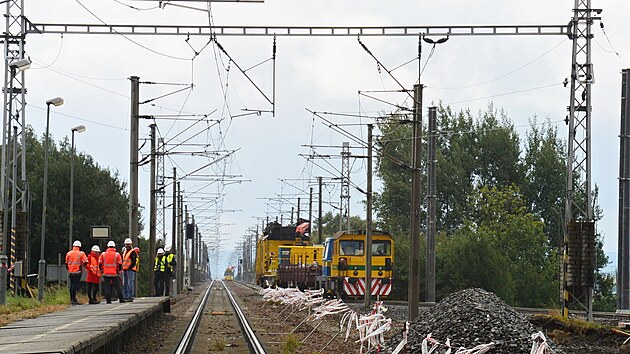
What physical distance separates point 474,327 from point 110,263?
40.7 ft

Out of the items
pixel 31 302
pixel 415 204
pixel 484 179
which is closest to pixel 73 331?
pixel 31 302

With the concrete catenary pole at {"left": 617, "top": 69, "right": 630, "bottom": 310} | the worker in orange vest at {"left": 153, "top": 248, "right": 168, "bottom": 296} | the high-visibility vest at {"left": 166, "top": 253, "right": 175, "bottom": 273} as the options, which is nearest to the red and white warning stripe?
the worker in orange vest at {"left": 153, "top": 248, "right": 168, "bottom": 296}

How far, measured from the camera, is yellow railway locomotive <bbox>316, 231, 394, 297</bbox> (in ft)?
155

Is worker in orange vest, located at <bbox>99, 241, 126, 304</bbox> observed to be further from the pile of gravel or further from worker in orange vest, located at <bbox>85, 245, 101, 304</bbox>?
the pile of gravel

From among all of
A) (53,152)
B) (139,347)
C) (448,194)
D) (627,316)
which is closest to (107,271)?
(139,347)

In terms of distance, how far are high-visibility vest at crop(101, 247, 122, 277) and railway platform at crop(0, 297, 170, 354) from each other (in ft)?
7.63

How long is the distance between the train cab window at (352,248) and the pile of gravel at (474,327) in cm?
2498

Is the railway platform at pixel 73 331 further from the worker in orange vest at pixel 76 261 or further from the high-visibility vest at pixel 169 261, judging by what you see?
the high-visibility vest at pixel 169 261

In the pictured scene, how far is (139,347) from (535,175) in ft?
200

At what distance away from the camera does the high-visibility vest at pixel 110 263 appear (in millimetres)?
29344

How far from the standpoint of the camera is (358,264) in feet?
156

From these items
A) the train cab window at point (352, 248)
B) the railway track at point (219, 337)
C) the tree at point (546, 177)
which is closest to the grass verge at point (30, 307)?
the railway track at point (219, 337)

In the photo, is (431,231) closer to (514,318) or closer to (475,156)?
(514,318)

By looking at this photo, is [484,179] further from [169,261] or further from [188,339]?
[188,339]
